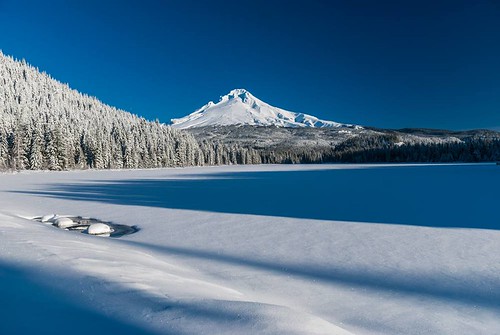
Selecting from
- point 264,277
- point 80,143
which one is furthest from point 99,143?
point 264,277

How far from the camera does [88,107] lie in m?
160

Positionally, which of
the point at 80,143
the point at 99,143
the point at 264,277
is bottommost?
the point at 264,277

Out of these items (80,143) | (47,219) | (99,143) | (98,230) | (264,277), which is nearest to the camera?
(264,277)

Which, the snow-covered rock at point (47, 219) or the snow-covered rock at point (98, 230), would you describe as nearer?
the snow-covered rock at point (98, 230)

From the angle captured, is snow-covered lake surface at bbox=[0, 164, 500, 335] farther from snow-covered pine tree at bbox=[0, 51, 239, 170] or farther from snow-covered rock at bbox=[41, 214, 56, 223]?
snow-covered pine tree at bbox=[0, 51, 239, 170]

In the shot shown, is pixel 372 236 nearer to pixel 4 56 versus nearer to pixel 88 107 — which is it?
pixel 88 107

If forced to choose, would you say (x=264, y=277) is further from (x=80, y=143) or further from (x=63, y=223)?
(x=80, y=143)

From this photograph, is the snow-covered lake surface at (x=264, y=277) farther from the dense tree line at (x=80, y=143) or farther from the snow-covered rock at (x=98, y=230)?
the dense tree line at (x=80, y=143)

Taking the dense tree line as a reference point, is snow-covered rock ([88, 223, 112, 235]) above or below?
below

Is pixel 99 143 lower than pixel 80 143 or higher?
lower

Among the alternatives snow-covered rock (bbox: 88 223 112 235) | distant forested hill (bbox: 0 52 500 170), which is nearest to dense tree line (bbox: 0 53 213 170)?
distant forested hill (bbox: 0 52 500 170)

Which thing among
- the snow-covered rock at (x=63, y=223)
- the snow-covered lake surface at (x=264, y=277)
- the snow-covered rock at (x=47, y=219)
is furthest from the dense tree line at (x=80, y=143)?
the snow-covered lake surface at (x=264, y=277)

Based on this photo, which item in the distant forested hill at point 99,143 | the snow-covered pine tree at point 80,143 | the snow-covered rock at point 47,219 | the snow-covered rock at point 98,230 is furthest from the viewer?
the distant forested hill at point 99,143

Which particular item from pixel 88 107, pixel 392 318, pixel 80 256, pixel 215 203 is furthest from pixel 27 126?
pixel 88 107
